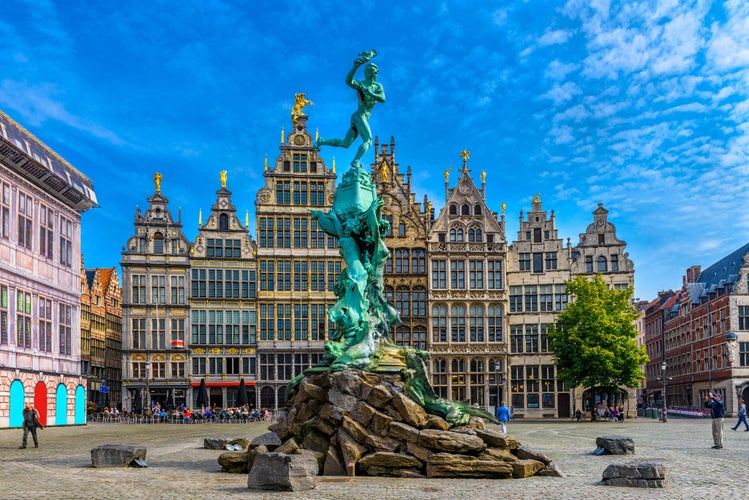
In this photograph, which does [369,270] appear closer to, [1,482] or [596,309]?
[1,482]

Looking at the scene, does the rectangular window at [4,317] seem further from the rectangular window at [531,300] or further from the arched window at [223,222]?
the rectangular window at [531,300]

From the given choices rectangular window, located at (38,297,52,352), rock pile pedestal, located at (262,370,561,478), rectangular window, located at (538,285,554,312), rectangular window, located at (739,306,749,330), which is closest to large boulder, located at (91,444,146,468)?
rock pile pedestal, located at (262,370,561,478)

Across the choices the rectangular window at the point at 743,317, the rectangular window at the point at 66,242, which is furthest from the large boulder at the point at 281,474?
the rectangular window at the point at 743,317

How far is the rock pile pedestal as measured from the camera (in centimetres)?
1755

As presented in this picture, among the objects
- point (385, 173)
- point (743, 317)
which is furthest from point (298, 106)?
point (743, 317)

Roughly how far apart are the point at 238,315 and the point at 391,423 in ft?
145

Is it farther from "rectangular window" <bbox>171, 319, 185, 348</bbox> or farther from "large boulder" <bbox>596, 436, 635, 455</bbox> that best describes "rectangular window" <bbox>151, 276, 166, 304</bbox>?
"large boulder" <bbox>596, 436, 635, 455</bbox>

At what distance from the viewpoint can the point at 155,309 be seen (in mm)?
60250

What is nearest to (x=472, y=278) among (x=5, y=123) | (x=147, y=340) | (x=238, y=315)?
(x=238, y=315)

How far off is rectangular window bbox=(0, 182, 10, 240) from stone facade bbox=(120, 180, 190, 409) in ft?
61.6

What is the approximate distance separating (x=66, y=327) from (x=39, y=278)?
474 cm

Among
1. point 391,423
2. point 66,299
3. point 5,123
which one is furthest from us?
point 66,299

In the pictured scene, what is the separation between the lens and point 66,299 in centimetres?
4878

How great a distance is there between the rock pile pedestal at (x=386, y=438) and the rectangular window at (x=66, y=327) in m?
32.4
